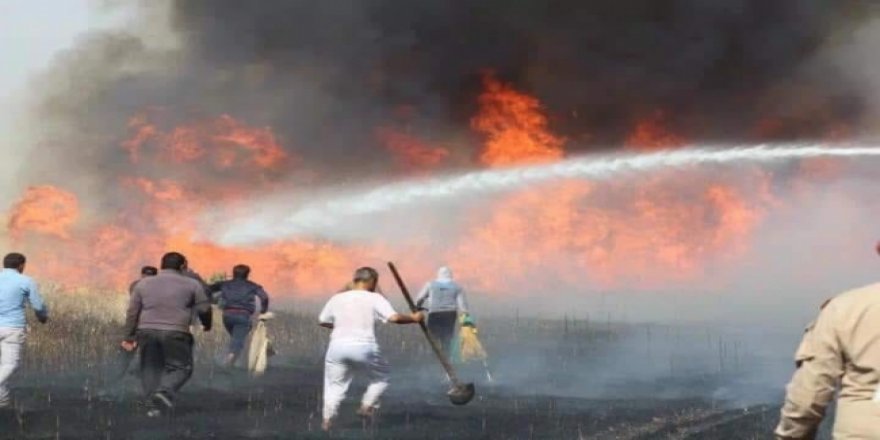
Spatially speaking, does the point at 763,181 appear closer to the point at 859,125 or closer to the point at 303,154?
the point at 859,125

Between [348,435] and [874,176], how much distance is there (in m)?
24.6

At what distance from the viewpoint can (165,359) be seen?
10.4 m

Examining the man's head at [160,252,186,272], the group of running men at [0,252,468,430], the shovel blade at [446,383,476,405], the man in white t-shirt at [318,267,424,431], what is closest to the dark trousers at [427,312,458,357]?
the shovel blade at [446,383,476,405]

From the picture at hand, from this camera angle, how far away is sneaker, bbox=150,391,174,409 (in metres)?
10.2

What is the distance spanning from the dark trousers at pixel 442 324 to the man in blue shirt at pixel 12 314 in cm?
543

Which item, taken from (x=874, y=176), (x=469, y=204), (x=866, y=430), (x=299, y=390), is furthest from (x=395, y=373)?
(x=874, y=176)

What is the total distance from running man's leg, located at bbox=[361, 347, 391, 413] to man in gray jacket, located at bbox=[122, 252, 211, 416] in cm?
186

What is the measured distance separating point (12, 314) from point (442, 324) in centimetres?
580

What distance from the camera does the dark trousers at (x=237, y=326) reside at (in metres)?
14.1

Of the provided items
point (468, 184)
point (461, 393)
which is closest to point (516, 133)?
point (468, 184)

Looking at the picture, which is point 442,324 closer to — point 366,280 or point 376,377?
point 376,377

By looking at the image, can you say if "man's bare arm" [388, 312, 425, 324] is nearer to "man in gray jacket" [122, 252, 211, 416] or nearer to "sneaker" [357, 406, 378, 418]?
"sneaker" [357, 406, 378, 418]

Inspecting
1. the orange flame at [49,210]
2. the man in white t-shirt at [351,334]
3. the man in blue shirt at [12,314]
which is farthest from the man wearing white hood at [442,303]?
the orange flame at [49,210]

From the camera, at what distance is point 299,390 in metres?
13.0
